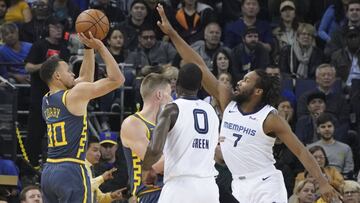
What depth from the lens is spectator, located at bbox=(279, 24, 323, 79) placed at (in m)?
18.4

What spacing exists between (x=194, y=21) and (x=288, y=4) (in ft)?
5.76

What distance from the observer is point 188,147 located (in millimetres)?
10031

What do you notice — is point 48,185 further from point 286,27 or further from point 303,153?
point 286,27

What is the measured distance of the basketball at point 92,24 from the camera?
465 inches

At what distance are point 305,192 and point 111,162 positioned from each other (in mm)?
3005

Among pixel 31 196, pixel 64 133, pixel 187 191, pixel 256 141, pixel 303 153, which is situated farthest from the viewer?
pixel 31 196

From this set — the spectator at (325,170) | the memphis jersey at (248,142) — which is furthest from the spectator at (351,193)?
the memphis jersey at (248,142)

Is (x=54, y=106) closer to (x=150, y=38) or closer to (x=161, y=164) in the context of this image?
(x=161, y=164)

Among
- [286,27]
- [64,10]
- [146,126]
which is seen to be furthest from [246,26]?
[146,126]

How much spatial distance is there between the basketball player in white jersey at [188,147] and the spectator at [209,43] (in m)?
8.05

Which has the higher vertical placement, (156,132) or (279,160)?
(156,132)

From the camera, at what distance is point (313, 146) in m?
15.5

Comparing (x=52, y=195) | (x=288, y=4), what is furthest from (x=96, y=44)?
(x=288, y=4)

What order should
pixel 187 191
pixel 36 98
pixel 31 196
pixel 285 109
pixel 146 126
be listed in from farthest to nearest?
pixel 285 109 → pixel 36 98 → pixel 31 196 → pixel 146 126 → pixel 187 191
